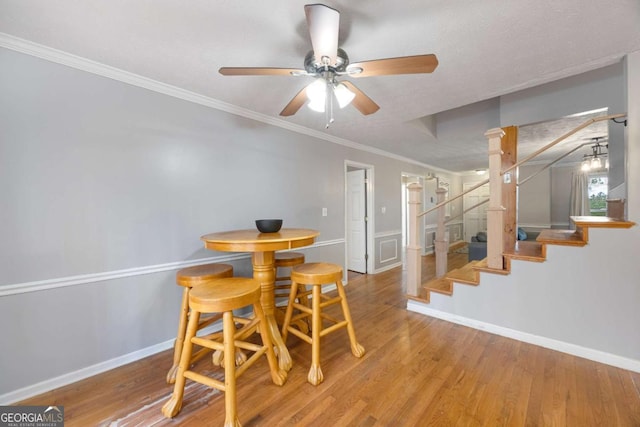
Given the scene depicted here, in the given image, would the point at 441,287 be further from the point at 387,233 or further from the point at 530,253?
the point at 387,233

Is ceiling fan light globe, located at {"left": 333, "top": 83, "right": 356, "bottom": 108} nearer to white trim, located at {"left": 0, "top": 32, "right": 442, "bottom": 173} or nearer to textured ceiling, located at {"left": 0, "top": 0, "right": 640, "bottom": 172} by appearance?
textured ceiling, located at {"left": 0, "top": 0, "right": 640, "bottom": 172}

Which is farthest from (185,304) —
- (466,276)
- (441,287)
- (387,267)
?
(387,267)

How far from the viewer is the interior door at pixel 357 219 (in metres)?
4.34

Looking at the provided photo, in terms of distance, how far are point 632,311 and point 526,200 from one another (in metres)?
5.65

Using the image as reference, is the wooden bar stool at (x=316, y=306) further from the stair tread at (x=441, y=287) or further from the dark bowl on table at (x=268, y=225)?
the stair tread at (x=441, y=287)

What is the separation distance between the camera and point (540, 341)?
2.05m

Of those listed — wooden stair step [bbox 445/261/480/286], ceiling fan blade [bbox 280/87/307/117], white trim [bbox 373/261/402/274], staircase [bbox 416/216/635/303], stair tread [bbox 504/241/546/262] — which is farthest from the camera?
white trim [bbox 373/261/402/274]

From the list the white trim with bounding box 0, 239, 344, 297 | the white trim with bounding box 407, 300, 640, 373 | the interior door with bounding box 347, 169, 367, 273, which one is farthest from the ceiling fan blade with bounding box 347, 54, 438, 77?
the interior door with bounding box 347, 169, 367, 273

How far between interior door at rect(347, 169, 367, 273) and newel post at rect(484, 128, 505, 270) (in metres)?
2.16

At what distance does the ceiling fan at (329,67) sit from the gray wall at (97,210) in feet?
3.65

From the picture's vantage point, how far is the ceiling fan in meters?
1.11

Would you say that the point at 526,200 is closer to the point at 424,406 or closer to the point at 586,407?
the point at 586,407

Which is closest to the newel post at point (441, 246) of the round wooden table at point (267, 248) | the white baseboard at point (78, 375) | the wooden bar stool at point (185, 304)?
the round wooden table at point (267, 248)

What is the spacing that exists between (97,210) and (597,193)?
350 inches
